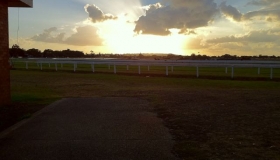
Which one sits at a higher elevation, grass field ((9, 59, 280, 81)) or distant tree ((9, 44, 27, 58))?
distant tree ((9, 44, 27, 58))

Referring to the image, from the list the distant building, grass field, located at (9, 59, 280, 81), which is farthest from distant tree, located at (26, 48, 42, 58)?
the distant building

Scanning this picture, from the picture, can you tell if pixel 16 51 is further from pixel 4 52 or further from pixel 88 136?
pixel 88 136

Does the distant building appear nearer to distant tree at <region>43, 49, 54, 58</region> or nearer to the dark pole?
the dark pole

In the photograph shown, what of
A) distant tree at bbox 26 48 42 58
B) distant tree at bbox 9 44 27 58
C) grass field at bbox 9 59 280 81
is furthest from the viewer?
distant tree at bbox 26 48 42 58

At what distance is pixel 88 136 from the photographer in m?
8.67

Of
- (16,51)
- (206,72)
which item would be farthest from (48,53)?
(206,72)

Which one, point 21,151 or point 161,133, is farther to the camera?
point 161,133

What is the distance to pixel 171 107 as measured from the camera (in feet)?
46.7

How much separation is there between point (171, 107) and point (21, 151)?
25.7 feet

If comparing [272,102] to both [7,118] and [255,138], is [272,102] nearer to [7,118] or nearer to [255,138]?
[255,138]

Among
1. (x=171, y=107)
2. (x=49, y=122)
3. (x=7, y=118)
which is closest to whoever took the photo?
(x=49, y=122)

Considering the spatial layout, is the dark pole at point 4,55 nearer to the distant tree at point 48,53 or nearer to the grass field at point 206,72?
the grass field at point 206,72

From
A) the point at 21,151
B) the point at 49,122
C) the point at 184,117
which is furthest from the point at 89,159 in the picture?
the point at 184,117

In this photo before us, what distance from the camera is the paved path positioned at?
705 centimetres
